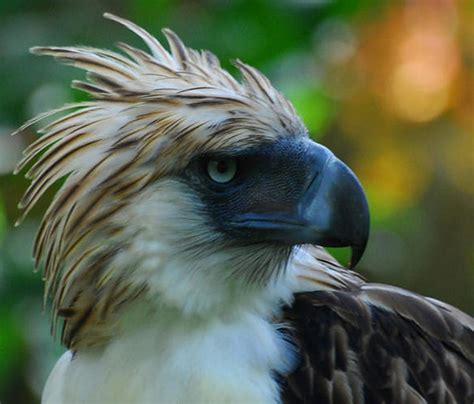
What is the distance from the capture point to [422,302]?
11.4 ft

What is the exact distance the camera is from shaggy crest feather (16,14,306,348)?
10.3 ft

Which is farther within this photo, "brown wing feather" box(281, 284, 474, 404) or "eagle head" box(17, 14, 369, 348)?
"brown wing feather" box(281, 284, 474, 404)

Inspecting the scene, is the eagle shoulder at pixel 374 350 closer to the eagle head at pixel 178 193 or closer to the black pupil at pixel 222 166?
the eagle head at pixel 178 193

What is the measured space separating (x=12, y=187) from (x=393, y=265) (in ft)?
9.09

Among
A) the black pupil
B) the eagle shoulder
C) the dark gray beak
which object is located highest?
the black pupil

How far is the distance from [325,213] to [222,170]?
0.98ft

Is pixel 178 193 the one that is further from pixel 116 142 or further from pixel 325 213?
pixel 325 213

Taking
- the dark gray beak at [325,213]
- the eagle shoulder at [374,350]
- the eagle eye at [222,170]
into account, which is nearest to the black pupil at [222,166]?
the eagle eye at [222,170]

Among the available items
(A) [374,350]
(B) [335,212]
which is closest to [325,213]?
(B) [335,212]

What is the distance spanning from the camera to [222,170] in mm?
3186

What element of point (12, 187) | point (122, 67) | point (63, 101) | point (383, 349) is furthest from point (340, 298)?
point (12, 187)

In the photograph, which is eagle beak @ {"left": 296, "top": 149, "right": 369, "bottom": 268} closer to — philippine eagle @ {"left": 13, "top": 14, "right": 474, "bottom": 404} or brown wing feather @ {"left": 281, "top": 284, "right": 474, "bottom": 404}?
philippine eagle @ {"left": 13, "top": 14, "right": 474, "bottom": 404}

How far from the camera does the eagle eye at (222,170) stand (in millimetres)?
3168

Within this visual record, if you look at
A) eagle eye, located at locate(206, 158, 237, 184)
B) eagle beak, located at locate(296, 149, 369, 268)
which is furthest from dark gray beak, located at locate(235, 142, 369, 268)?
eagle eye, located at locate(206, 158, 237, 184)
